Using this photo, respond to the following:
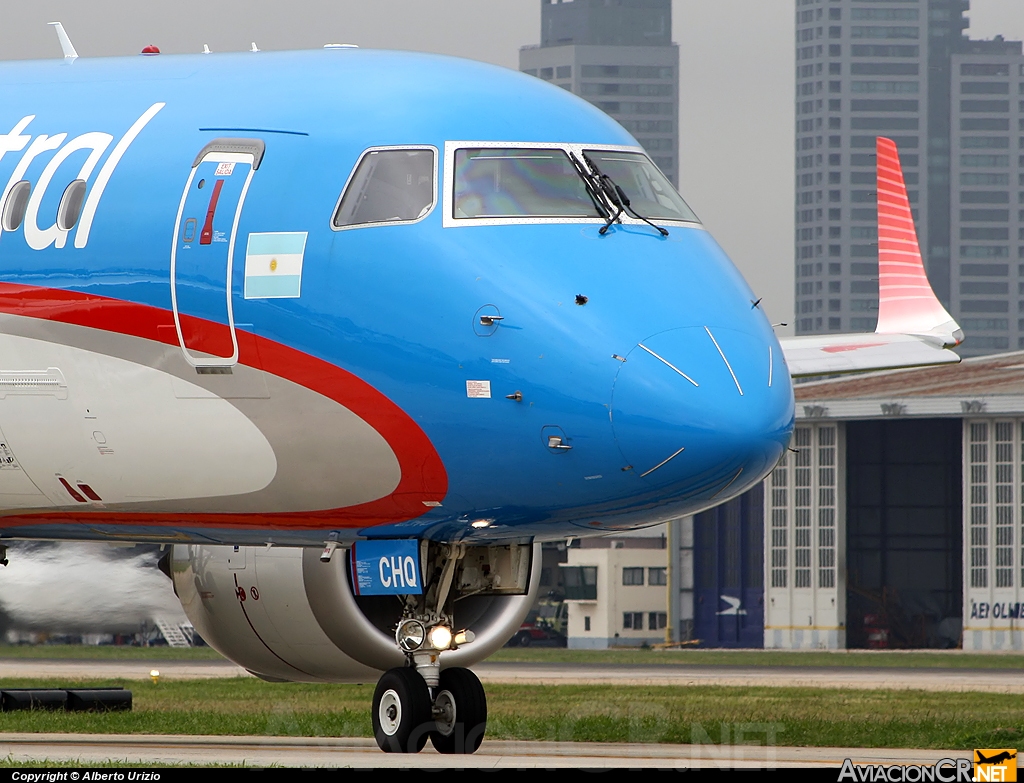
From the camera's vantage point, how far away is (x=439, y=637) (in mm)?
14023

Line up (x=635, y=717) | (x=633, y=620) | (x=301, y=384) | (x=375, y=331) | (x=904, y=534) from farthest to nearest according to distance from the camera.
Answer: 1. (x=633, y=620)
2. (x=904, y=534)
3. (x=635, y=717)
4. (x=301, y=384)
5. (x=375, y=331)

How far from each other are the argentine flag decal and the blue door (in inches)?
2883

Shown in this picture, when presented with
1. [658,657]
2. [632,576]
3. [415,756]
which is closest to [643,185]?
[415,756]

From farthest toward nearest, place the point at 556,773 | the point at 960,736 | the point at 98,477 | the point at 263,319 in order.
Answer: the point at 960,736, the point at 98,477, the point at 263,319, the point at 556,773

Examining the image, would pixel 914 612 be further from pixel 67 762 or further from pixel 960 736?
pixel 67 762

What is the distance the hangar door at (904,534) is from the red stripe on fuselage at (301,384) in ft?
231

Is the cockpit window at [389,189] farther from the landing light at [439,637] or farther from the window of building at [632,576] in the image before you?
the window of building at [632,576]

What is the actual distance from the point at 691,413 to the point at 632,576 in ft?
252

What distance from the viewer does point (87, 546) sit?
2312 centimetres

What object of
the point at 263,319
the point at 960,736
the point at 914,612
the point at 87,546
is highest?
the point at 263,319

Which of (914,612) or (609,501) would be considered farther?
(914,612)

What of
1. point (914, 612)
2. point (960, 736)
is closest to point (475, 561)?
point (960, 736)

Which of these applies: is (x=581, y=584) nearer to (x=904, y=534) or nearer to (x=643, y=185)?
(x=904, y=534)

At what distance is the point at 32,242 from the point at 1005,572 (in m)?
65.3
